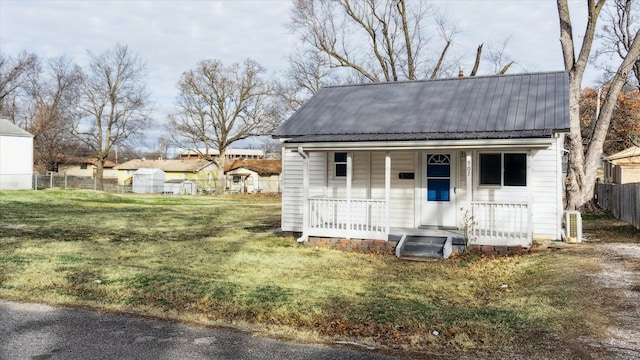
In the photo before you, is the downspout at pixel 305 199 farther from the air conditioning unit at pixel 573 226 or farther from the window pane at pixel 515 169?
the air conditioning unit at pixel 573 226

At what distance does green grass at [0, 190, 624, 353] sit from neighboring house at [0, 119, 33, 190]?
1000 inches

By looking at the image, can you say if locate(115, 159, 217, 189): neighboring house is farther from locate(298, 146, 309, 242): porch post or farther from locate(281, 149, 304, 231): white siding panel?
locate(298, 146, 309, 242): porch post

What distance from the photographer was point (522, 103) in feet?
39.2

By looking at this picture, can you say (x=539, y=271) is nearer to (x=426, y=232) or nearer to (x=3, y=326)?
(x=426, y=232)

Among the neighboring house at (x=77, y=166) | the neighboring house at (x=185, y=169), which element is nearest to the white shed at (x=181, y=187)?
the neighboring house at (x=185, y=169)

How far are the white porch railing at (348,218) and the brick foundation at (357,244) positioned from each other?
0.17 meters

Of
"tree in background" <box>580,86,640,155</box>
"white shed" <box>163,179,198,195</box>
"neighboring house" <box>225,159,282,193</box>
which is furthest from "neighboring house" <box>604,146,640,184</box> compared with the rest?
"white shed" <box>163,179,198,195</box>

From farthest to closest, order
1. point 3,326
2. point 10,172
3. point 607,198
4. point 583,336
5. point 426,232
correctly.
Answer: point 10,172
point 607,198
point 426,232
point 3,326
point 583,336

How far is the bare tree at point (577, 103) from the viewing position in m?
17.7

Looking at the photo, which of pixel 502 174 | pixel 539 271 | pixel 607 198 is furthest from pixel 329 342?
pixel 607 198

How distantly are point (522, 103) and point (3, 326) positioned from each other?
37.4ft

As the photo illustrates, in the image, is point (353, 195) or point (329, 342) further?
point (353, 195)

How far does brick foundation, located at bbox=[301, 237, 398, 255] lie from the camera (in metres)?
11.7

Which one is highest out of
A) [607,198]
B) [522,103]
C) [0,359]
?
[522,103]
